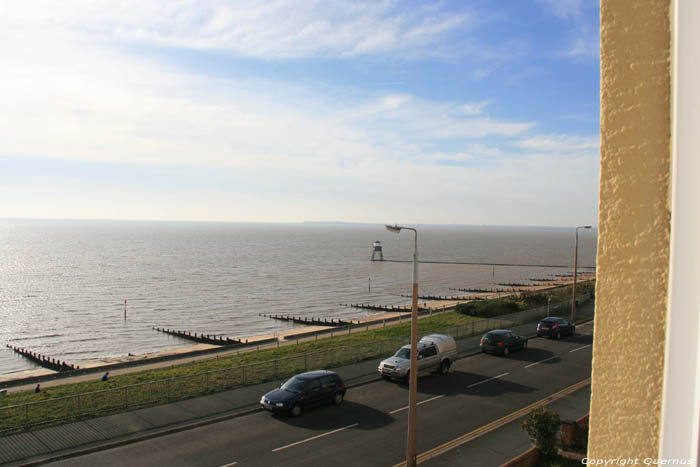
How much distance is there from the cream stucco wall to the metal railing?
20.9 m

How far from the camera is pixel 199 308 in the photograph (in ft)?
239

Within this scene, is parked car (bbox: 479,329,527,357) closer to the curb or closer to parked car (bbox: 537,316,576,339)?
parked car (bbox: 537,316,576,339)

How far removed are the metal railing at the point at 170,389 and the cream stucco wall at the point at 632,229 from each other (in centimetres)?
2086

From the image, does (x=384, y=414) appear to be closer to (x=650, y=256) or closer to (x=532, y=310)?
(x=650, y=256)

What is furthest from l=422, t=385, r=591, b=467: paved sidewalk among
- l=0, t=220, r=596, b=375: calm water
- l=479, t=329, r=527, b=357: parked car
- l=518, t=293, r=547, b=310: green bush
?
l=0, t=220, r=596, b=375: calm water

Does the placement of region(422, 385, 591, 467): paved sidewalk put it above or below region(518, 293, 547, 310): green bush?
below

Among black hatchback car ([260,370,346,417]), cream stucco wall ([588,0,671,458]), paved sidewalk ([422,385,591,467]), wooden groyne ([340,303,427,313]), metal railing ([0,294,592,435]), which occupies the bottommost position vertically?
wooden groyne ([340,303,427,313])

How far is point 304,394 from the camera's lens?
19.7m

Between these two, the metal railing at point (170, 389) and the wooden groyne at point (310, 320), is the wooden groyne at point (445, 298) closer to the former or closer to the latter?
the wooden groyne at point (310, 320)

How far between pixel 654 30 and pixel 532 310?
4520 centimetres

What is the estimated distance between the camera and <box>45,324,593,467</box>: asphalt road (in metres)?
15.5

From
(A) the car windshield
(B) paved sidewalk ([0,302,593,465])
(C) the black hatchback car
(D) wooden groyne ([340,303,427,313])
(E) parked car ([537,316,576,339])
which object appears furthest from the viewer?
(D) wooden groyne ([340,303,427,313])

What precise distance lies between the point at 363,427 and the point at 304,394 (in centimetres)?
287

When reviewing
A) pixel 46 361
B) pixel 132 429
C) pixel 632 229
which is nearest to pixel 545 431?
pixel 132 429
